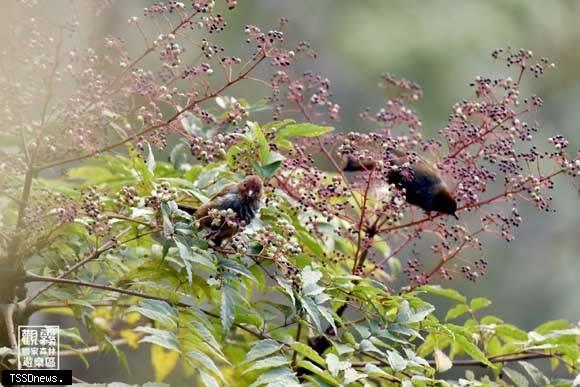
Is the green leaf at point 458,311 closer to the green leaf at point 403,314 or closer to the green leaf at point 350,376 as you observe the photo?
the green leaf at point 403,314

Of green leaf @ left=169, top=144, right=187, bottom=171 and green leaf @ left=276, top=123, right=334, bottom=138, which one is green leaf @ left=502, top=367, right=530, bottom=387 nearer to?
green leaf @ left=276, top=123, right=334, bottom=138

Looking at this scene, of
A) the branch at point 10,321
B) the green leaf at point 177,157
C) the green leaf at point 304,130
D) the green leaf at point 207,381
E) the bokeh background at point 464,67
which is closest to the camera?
the green leaf at point 207,381

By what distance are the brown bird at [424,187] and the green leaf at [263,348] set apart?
35 centimetres

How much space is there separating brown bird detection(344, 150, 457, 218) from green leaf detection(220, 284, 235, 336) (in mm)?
350

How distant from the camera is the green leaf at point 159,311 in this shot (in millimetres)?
1288

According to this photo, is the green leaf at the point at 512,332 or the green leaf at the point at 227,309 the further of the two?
the green leaf at the point at 512,332

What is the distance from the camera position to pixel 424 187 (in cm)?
160

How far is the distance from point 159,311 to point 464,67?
13.4 feet

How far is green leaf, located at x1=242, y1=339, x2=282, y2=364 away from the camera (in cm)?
134

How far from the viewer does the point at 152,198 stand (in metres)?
1.33

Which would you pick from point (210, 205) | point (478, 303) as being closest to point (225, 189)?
point (210, 205)

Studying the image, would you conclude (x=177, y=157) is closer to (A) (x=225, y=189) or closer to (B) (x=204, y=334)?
(A) (x=225, y=189)

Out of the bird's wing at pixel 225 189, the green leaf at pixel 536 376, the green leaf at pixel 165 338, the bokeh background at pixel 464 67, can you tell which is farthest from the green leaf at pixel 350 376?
the bokeh background at pixel 464 67

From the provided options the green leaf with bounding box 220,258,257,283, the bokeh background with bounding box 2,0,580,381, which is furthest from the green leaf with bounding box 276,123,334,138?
the bokeh background with bounding box 2,0,580,381
